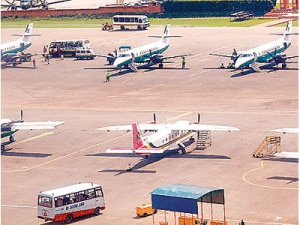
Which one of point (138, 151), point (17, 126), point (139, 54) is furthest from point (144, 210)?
point (139, 54)

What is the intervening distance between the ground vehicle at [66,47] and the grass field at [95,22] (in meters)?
29.1

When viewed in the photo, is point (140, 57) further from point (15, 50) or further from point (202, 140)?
point (202, 140)

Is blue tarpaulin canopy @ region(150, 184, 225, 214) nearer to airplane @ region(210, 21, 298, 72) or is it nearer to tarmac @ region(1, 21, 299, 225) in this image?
tarmac @ region(1, 21, 299, 225)

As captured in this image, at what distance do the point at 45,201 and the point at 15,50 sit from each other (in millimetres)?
84799

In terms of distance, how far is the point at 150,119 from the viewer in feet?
331

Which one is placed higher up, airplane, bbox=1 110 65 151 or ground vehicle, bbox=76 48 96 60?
airplane, bbox=1 110 65 151

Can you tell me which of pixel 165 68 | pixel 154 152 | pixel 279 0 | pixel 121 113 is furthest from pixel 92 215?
pixel 279 0

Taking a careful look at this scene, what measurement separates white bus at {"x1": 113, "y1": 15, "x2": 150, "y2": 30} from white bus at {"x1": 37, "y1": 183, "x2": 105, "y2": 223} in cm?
10842

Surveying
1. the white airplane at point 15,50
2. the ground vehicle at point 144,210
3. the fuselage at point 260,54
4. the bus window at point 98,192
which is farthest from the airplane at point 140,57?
the ground vehicle at point 144,210

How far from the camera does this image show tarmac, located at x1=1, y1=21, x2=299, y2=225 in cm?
7056

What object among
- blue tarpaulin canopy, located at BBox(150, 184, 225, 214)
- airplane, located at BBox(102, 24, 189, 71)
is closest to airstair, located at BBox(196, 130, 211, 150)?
blue tarpaulin canopy, located at BBox(150, 184, 225, 214)

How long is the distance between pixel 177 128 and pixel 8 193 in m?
16.5

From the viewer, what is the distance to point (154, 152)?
80188 millimetres

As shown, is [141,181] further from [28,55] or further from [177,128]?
[28,55]
